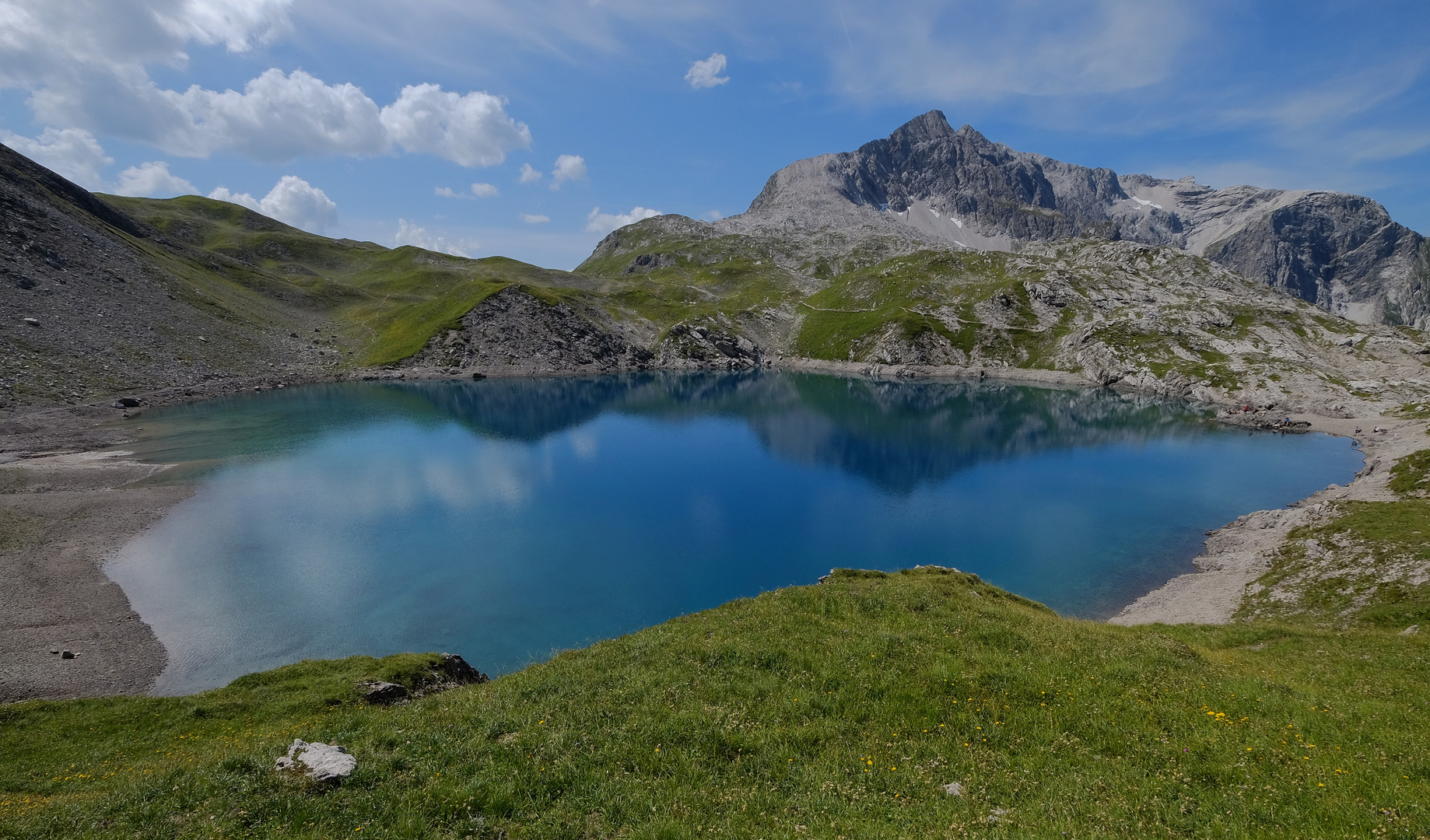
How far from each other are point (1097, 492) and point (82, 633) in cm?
9808

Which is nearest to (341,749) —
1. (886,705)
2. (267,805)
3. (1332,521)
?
(267,805)

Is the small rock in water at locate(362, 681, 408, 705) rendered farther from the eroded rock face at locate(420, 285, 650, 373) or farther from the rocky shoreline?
the eroded rock face at locate(420, 285, 650, 373)

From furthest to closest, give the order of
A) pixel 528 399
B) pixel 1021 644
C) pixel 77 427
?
pixel 528 399 → pixel 77 427 → pixel 1021 644

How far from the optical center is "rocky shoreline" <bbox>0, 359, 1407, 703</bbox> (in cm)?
3319

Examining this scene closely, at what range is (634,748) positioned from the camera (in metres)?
13.4

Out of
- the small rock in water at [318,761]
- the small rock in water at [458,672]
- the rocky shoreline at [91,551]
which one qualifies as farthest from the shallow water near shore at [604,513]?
the small rock in water at [318,761]

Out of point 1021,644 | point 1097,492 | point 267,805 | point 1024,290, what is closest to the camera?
point 267,805

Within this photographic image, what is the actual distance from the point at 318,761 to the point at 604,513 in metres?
51.5

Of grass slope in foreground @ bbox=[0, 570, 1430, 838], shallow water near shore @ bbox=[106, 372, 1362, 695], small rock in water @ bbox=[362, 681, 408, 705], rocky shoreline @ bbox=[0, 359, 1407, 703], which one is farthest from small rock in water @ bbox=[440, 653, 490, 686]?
rocky shoreline @ bbox=[0, 359, 1407, 703]

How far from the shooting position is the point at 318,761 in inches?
507

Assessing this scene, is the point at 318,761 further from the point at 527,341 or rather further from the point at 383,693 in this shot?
the point at 527,341

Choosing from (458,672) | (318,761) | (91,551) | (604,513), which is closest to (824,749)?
(318,761)

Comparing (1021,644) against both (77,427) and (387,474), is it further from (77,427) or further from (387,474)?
(77,427)

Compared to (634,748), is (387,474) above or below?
below
